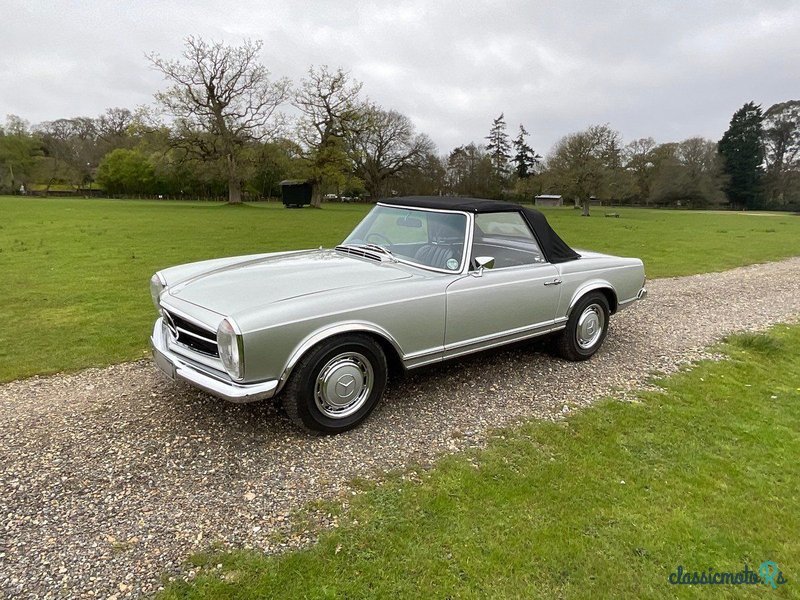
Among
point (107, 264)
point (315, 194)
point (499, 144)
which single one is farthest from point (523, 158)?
point (107, 264)

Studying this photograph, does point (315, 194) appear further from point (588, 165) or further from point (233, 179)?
point (588, 165)

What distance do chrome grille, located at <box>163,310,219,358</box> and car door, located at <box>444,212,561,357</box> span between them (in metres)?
1.72

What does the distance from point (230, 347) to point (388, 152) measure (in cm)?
5597

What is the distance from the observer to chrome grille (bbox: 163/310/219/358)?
9.92 feet

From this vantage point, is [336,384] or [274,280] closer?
[336,384]

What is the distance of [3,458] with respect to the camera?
115 inches

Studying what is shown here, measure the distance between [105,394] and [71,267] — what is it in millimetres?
8111

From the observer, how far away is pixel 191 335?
3.17 meters

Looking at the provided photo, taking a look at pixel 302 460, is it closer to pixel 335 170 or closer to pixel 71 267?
pixel 71 267

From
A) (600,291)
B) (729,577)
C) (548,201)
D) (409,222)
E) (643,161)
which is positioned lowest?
(729,577)

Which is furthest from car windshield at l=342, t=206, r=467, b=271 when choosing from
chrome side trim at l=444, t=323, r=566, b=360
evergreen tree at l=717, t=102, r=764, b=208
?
evergreen tree at l=717, t=102, r=764, b=208

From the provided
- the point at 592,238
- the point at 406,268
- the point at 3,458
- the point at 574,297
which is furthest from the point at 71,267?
the point at 592,238

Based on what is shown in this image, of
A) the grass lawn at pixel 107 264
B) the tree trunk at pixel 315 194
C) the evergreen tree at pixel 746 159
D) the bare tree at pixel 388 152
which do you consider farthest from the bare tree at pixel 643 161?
the grass lawn at pixel 107 264

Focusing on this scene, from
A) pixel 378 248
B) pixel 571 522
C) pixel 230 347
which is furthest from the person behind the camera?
pixel 378 248
